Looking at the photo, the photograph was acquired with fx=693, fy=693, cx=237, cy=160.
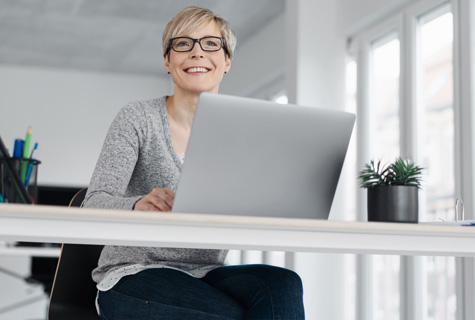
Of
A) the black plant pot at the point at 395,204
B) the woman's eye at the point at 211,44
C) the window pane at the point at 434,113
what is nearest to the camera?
the black plant pot at the point at 395,204

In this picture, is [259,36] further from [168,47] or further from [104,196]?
[104,196]

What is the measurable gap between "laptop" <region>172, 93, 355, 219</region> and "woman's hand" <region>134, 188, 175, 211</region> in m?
0.04

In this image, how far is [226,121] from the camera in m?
1.11

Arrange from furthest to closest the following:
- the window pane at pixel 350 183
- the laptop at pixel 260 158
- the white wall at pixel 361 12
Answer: the window pane at pixel 350 183 → the white wall at pixel 361 12 → the laptop at pixel 260 158

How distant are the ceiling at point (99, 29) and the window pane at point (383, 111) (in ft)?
4.65

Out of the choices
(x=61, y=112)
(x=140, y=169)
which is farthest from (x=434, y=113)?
(x=61, y=112)

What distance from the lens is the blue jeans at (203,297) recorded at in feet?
4.22

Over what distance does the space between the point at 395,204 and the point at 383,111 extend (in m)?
2.51

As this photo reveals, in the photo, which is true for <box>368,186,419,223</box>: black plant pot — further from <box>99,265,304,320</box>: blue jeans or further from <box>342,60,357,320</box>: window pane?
<box>342,60,357,320</box>: window pane

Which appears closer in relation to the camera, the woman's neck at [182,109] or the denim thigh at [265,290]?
the denim thigh at [265,290]

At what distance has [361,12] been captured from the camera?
3.50 metres

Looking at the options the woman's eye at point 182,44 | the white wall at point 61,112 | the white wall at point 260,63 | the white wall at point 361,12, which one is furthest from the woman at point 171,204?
the white wall at point 61,112

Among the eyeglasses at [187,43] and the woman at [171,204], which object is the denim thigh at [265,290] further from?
the eyeglasses at [187,43]

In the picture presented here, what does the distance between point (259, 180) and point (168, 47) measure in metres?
0.58
